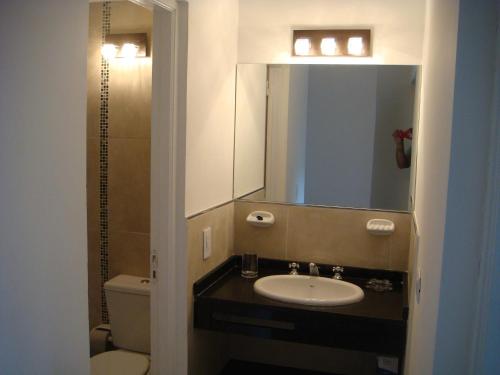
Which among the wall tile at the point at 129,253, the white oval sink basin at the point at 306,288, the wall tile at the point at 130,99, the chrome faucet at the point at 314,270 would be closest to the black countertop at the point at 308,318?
the white oval sink basin at the point at 306,288

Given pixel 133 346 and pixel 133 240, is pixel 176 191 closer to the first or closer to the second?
pixel 133 240

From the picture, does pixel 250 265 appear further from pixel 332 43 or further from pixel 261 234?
pixel 332 43

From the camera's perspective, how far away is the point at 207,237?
236 cm

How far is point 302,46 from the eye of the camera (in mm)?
2609

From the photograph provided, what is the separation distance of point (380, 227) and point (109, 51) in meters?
1.78

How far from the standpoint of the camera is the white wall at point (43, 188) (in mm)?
1099

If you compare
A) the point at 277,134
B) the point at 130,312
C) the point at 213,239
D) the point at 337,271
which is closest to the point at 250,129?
the point at 277,134

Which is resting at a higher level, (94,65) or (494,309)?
(94,65)

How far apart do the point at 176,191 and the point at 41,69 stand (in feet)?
3.31

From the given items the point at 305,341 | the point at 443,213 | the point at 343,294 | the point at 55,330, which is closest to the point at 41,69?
the point at 55,330

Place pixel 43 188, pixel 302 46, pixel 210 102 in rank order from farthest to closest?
1. pixel 302 46
2. pixel 210 102
3. pixel 43 188

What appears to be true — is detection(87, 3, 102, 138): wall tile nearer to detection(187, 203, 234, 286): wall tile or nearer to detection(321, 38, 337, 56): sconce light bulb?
detection(187, 203, 234, 286): wall tile

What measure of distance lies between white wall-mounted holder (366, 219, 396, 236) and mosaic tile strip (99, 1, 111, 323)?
59.5 inches

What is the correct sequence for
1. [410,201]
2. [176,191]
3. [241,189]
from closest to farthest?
[176,191]
[410,201]
[241,189]
